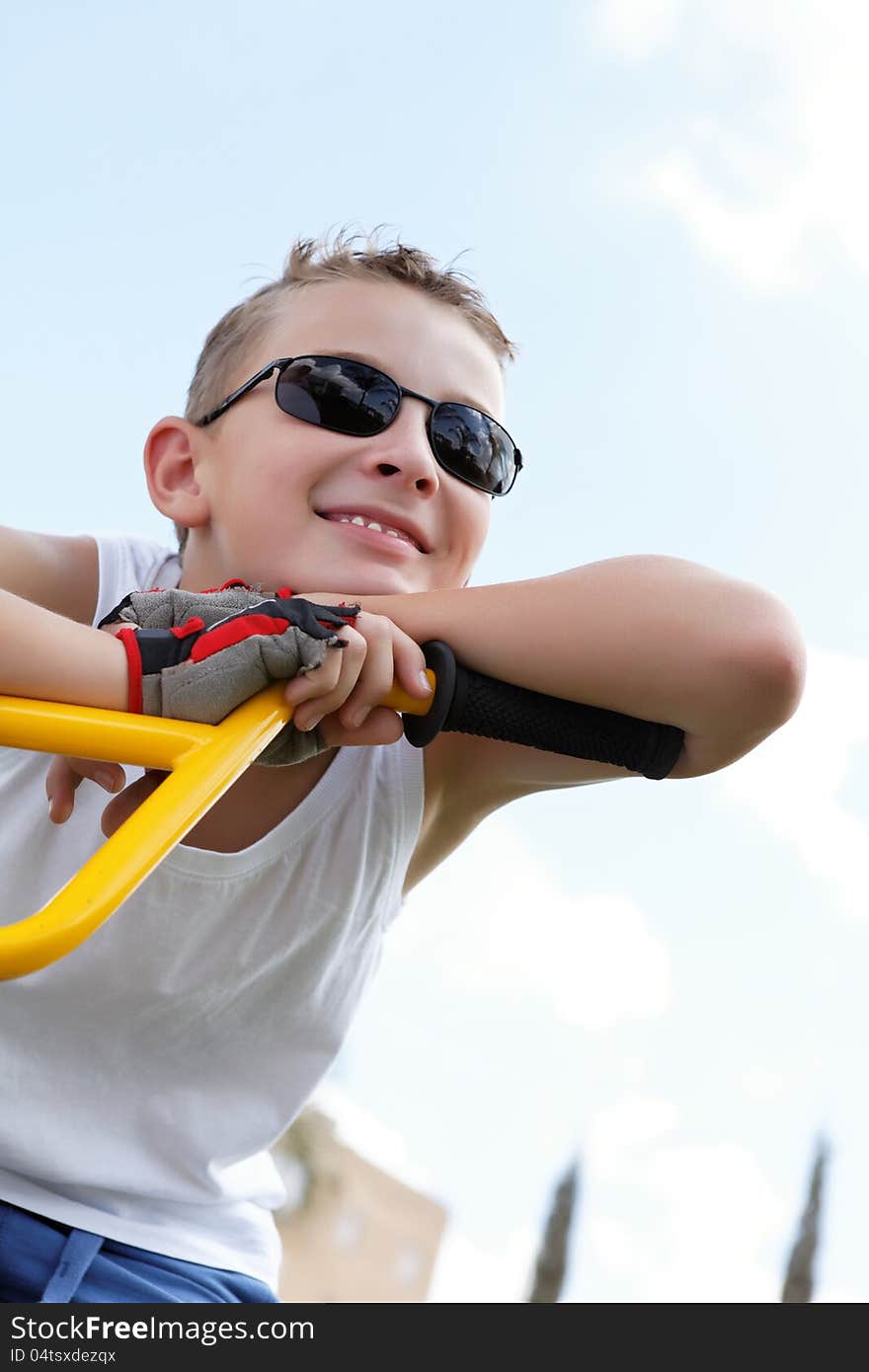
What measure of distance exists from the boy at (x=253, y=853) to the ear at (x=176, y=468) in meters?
0.01

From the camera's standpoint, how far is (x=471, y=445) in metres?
2.40

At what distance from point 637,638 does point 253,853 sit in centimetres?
76

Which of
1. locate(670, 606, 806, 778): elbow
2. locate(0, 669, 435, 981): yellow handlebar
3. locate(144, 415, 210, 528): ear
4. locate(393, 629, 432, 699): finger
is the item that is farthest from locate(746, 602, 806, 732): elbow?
locate(144, 415, 210, 528): ear

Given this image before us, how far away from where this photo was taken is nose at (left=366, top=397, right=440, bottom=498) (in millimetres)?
2297

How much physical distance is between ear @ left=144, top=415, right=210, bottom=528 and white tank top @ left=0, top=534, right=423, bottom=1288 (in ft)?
1.71

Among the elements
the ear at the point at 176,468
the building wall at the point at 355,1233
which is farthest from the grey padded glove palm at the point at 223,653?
the building wall at the point at 355,1233

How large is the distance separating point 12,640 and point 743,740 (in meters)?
0.96

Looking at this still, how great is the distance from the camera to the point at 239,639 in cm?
152

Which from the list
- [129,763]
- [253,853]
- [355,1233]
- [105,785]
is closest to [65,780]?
[105,785]

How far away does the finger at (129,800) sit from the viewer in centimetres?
164

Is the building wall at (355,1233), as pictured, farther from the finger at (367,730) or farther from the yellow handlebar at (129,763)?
the yellow handlebar at (129,763)

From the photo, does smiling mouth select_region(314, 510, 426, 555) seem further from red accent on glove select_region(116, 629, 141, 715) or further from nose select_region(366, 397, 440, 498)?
red accent on glove select_region(116, 629, 141, 715)
